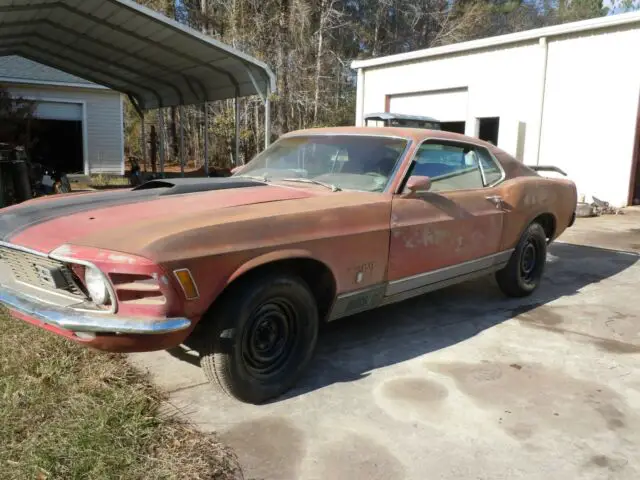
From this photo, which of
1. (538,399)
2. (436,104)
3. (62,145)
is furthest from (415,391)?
(62,145)

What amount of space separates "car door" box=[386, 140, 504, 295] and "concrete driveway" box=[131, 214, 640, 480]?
555 millimetres

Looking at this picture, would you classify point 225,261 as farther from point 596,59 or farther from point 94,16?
point 596,59

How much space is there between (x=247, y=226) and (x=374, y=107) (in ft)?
48.6

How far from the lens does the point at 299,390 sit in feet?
11.1

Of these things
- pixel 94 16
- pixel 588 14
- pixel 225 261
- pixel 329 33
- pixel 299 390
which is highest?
pixel 588 14

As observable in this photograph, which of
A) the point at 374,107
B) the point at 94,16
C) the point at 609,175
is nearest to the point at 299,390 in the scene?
the point at 94,16

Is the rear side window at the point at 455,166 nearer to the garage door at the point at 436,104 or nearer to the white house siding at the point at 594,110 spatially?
the white house siding at the point at 594,110

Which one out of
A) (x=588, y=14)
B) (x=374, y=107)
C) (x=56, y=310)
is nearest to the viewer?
(x=56, y=310)

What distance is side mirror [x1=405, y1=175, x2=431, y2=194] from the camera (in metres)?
3.82

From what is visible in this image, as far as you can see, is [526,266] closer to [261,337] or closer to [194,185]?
[261,337]

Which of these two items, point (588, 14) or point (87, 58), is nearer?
point (87, 58)

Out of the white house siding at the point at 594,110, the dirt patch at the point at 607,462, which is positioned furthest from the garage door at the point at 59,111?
the dirt patch at the point at 607,462

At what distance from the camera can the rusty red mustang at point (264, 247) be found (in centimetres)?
264

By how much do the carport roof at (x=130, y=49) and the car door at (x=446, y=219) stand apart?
6.94m
